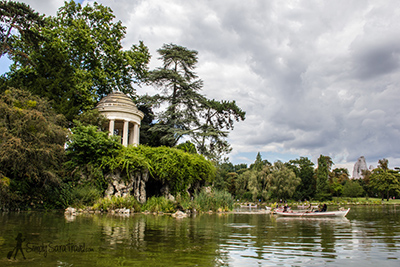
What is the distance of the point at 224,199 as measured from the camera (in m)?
26.2

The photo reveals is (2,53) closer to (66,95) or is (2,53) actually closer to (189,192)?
(66,95)

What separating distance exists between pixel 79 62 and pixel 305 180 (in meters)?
58.2

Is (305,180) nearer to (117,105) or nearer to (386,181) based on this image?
(386,181)

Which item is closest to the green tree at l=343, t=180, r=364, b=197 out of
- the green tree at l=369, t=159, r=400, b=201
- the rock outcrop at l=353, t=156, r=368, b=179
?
the green tree at l=369, t=159, r=400, b=201

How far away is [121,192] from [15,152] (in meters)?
7.58

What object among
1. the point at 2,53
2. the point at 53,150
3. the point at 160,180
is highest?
the point at 2,53

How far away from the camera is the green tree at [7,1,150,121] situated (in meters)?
29.2

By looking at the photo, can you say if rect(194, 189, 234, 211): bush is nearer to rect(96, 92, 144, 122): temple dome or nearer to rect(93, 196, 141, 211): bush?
rect(93, 196, 141, 211): bush

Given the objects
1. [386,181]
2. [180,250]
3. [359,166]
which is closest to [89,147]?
[180,250]

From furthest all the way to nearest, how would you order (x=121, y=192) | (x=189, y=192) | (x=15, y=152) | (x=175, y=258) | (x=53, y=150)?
(x=189, y=192)
(x=121, y=192)
(x=53, y=150)
(x=15, y=152)
(x=175, y=258)

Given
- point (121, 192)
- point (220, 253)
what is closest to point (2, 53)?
point (121, 192)

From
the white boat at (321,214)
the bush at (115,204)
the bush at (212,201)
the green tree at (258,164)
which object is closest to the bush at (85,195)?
the bush at (115,204)

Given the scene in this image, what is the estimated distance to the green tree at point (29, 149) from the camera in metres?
17.8

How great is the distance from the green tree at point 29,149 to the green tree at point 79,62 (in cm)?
746
